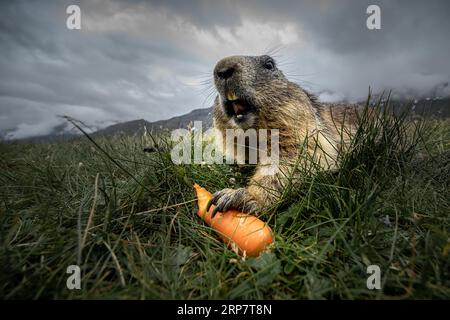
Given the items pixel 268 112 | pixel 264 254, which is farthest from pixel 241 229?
pixel 268 112

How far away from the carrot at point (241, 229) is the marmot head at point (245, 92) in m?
1.23

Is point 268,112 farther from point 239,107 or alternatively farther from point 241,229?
point 241,229

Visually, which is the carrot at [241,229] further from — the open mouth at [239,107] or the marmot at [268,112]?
the open mouth at [239,107]

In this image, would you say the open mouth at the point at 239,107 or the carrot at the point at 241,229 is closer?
the carrot at the point at 241,229

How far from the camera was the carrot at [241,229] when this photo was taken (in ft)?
6.36

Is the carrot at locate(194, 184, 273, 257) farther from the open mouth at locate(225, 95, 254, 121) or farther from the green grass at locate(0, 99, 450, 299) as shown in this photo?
the open mouth at locate(225, 95, 254, 121)

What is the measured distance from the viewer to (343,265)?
5.41 feet

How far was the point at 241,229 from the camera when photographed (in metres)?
2.06

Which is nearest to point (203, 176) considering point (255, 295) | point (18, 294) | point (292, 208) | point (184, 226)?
point (184, 226)

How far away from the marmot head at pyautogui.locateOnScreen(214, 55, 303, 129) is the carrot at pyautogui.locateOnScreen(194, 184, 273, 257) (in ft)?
4.03

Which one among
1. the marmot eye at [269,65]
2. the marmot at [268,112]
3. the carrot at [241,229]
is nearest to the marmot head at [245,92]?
the marmot at [268,112]

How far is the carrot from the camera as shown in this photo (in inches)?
76.4

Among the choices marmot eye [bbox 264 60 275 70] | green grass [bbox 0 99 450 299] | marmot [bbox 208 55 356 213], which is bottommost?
green grass [bbox 0 99 450 299]

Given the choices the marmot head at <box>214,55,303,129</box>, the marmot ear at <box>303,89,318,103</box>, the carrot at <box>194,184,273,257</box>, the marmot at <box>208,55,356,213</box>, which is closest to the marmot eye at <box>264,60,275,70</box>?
the marmot at <box>208,55,356,213</box>
